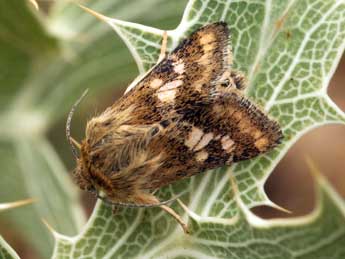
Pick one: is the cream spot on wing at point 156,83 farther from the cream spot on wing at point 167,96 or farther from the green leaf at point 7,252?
the green leaf at point 7,252

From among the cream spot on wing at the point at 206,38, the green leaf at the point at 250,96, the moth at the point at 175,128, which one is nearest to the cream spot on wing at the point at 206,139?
the moth at the point at 175,128

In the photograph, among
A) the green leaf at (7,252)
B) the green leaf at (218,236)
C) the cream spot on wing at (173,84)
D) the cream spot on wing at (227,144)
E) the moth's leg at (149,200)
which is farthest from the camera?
the cream spot on wing at (173,84)

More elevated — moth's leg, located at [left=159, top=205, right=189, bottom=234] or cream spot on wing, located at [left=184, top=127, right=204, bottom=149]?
cream spot on wing, located at [left=184, top=127, right=204, bottom=149]

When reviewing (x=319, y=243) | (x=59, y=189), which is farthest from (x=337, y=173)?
(x=319, y=243)

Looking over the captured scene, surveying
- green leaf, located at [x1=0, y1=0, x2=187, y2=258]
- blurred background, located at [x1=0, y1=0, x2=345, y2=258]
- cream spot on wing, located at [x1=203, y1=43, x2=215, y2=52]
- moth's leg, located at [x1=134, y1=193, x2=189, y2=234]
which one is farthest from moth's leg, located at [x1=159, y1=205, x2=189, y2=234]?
green leaf, located at [x1=0, y1=0, x2=187, y2=258]

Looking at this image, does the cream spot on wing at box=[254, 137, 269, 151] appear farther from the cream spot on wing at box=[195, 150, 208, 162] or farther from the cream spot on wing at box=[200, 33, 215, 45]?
the cream spot on wing at box=[200, 33, 215, 45]

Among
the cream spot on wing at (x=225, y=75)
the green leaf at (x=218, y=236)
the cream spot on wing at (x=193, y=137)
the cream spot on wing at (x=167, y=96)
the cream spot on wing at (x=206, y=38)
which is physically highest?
the cream spot on wing at (x=206, y=38)

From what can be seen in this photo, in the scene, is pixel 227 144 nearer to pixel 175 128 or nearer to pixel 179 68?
pixel 175 128
